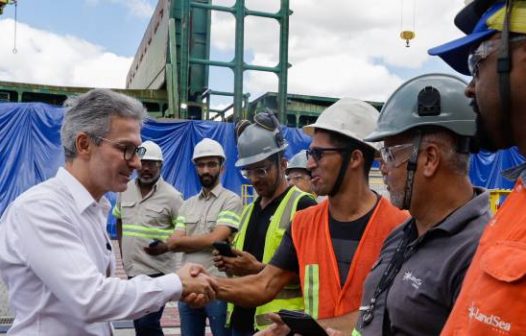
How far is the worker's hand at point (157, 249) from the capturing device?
482 centimetres

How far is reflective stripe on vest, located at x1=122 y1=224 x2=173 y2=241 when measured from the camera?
A: 200 inches

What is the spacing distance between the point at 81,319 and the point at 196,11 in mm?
14120

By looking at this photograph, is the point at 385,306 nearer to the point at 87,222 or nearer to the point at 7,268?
the point at 87,222

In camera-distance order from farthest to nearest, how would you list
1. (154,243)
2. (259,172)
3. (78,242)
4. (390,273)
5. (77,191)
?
(154,243), (259,172), (77,191), (78,242), (390,273)

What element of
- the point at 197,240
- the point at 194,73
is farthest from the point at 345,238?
the point at 194,73

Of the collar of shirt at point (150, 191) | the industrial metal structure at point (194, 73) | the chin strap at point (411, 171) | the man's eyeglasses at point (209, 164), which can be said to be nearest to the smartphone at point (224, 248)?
the chin strap at point (411, 171)

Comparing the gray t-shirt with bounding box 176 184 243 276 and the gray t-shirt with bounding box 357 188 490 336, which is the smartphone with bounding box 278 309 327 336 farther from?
the gray t-shirt with bounding box 176 184 243 276

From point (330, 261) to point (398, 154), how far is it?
0.72 meters

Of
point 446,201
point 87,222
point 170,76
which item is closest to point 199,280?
point 87,222

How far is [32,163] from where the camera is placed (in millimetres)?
11672

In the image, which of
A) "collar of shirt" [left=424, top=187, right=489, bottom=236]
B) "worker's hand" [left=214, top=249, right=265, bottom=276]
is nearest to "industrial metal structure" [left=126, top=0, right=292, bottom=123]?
"worker's hand" [left=214, top=249, right=265, bottom=276]

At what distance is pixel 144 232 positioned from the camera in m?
5.09

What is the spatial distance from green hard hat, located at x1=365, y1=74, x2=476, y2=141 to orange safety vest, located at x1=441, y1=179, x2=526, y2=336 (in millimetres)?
779

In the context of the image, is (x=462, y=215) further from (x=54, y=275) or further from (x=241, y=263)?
(x=241, y=263)
